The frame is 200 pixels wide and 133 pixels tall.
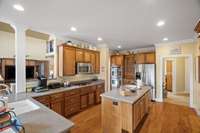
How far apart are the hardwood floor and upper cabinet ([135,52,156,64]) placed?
2.22 metres

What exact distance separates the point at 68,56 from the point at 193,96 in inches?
193

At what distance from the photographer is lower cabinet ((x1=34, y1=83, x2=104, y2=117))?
2998 millimetres

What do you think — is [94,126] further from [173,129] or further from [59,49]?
[59,49]

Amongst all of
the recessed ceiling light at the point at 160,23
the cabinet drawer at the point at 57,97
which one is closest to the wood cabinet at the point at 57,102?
the cabinet drawer at the point at 57,97

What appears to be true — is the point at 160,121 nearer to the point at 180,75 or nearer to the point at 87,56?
the point at 87,56

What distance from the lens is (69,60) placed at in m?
3.96

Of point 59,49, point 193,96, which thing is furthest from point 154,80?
point 59,49

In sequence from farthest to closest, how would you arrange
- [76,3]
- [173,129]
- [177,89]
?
1. [177,89]
2. [173,129]
3. [76,3]

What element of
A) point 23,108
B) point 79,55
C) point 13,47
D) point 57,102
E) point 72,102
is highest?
point 13,47

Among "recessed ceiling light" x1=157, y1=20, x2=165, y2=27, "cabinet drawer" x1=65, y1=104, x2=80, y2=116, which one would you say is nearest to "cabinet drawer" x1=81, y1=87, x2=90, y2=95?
"cabinet drawer" x1=65, y1=104, x2=80, y2=116

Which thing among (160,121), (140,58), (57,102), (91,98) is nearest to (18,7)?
(57,102)

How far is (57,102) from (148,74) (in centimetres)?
413

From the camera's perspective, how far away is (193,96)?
441cm

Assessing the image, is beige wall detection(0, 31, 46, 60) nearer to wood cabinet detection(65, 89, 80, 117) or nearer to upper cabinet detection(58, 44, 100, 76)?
upper cabinet detection(58, 44, 100, 76)
